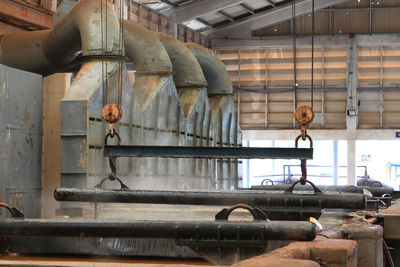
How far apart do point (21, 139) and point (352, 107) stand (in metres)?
17.1

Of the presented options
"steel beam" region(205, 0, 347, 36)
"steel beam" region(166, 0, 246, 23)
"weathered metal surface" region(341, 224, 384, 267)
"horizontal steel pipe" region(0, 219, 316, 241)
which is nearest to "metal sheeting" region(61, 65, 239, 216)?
"horizontal steel pipe" region(0, 219, 316, 241)

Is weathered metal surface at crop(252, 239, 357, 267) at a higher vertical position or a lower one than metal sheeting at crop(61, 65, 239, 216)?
lower

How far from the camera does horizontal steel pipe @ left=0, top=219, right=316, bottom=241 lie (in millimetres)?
4801

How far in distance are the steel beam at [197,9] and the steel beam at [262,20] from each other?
10.1 ft

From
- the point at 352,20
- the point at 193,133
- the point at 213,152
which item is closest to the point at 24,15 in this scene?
the point at 193,133

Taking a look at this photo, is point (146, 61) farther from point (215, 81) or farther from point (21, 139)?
point (215, 81)

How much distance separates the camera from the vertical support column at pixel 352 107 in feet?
81.9

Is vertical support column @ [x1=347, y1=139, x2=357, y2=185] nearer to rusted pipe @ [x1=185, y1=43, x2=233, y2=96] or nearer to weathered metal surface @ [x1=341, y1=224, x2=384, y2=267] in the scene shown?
rusted pipe @ [x1=185, y1=43, x2=233, y2=96]

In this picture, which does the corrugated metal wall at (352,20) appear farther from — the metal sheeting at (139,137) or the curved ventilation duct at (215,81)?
the metal sheeting at (139,137)

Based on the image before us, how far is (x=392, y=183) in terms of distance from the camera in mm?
27359

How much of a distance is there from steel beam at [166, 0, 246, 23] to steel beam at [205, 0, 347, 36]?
121 inches

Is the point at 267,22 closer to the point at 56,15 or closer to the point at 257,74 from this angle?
the point at 257,74

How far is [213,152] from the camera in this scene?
7.36 meters

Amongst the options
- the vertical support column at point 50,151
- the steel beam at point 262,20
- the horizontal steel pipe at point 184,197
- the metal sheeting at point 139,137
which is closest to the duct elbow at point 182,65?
the metal sheeting at point 139,137
